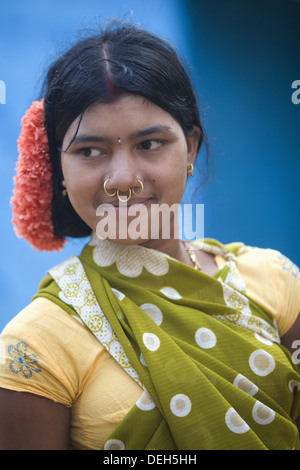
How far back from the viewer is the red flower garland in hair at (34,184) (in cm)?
120

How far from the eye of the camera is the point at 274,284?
1.27 meters

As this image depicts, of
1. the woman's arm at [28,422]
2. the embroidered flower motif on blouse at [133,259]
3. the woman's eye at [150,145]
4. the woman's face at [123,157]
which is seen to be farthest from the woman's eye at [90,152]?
the woman's arm at [28,422]

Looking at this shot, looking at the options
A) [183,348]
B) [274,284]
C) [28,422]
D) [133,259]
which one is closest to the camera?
[28,422]

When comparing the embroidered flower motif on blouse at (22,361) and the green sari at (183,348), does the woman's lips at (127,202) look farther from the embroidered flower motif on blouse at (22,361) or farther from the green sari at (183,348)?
the embroidered flower motif on blouse at (22,361)

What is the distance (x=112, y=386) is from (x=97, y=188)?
43 cm

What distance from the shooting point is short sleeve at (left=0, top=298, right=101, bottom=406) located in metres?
0.95

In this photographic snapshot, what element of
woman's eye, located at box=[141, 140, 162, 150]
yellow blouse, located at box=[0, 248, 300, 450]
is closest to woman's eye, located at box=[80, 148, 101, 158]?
woman's eye, located at box=[141, 140, 162, 150]

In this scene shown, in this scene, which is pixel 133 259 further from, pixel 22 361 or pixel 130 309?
pixel 22 361

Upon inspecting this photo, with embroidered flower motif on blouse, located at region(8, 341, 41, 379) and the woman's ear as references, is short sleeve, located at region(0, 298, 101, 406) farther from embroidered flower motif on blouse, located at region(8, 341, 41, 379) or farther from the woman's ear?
the woman's ear

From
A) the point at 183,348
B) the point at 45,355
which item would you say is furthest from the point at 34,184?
the point at 183,348

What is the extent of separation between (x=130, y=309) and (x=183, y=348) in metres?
0.15

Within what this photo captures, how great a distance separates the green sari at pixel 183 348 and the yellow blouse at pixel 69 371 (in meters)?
0.02

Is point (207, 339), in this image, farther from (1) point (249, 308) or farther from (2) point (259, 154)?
(2) point (259, 154)
